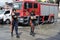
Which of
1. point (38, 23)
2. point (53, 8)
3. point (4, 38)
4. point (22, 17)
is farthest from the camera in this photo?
point (53, 8)

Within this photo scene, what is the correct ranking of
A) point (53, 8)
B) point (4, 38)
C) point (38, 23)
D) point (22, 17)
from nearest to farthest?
1. point (4, 38)
2. point (22, 17)
3. point (38, 23)
4. point (53, 8)

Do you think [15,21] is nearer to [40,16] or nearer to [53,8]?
[40,16]

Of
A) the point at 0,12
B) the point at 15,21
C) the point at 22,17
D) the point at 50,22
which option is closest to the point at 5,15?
the point at 0,12

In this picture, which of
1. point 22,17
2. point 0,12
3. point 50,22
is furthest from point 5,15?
point 50,22

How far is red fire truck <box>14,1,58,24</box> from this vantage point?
80.9 feet

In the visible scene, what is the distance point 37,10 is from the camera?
86.9 ft

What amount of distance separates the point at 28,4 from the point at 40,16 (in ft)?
8.72

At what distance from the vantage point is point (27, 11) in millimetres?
24875

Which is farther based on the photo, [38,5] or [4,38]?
[38,5]

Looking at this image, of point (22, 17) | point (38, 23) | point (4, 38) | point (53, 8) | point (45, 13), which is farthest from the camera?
point (53, 8)

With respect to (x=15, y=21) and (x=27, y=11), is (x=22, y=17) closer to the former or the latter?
(x=27, y=11)

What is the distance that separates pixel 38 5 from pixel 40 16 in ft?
4.17

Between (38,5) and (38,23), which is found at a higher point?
(38,5)

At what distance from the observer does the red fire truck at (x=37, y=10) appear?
24656mm
